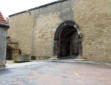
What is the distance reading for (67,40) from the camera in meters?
11.4

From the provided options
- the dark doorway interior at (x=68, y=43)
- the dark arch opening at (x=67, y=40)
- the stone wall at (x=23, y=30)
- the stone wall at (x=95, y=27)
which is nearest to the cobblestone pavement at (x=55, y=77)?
the stone wall at (x=95, y=27)

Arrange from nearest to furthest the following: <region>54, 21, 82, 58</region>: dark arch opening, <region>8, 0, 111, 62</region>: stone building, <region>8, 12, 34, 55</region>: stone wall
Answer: <region>8, 0, 111, 62</region>: stone building < <region>54, 21, 82, 58</region>: dark arch opening < <region>8, 12, 34, 55</region>: stone wall

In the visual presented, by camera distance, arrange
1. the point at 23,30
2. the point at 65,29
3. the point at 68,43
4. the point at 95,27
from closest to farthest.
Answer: the point at 95,27 < the point at 65,29 < the point at 68,43 < the point at 23,30

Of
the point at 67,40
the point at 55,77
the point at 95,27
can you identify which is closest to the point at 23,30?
the point at 67,40

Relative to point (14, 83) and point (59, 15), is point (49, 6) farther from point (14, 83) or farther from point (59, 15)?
point (14, 83)

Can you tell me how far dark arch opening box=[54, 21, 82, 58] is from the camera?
9451 mm

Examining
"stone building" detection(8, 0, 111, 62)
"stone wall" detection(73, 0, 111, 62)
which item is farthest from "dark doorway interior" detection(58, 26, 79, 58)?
"stone wall" detection(73, 0, 111, 62)

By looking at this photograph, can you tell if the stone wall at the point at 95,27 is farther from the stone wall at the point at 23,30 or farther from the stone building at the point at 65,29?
the stone wall at the point at 23,30

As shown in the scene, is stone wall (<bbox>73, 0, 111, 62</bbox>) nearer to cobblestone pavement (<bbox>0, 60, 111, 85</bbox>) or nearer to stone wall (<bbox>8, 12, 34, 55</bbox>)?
cobblestone pavement (<bbox>0, 60, 111, 85</bbox>)

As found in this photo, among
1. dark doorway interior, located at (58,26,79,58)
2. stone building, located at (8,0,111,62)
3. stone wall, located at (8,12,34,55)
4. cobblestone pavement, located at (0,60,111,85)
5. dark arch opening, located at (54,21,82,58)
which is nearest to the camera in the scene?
cobblestone pavement, located at (0,60,111,85)

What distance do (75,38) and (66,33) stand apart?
120 centimetres

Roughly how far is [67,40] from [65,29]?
1570 millimetres

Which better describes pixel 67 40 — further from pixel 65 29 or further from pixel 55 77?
pixel 55 77

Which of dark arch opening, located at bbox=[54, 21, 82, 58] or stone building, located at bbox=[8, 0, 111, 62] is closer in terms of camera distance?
stone building, located at bbox=[8, 0, 111, 62]
